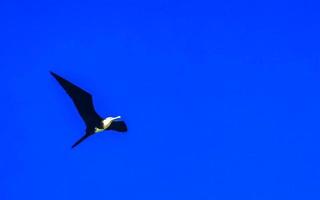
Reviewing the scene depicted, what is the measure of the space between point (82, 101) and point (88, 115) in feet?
3.67

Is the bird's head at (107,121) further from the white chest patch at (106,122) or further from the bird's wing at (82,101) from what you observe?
the bird's wing at (82,101)

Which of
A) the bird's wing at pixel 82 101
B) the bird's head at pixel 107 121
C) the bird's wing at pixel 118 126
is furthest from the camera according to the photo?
the bird's wing at pixel 118 126

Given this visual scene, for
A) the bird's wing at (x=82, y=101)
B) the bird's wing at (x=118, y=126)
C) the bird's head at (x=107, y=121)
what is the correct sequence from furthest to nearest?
the bird's wing at (x=118, y=126), the bird's head at (x=107, y=121), the bird's wing at (x=82, y=101)

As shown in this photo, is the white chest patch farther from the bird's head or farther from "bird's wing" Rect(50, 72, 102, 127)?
"bird's wing" Rect(50, 72, 102, 127)

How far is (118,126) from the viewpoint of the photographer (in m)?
37.8

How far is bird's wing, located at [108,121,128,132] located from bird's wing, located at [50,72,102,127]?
3.50ft

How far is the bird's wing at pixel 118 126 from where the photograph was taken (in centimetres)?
3747

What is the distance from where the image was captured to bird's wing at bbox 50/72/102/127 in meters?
33.8

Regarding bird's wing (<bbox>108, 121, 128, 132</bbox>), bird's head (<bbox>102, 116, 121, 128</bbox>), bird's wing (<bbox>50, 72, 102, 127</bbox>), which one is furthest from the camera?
bird's wing (<bbox>108, 121, 128, 132</bbox>)

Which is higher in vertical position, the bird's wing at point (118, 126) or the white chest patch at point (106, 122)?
the bird's wing at point (118, 126)

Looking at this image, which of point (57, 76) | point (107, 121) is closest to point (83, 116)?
point (107, 121)

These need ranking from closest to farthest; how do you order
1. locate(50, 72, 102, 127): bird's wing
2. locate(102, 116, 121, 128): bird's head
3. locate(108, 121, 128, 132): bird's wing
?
locate(50, 72, 102, 127): bird's wing, locate(102, 116, 121, 128): bird's head, locate(108, 121, 128, 132): bird's wing

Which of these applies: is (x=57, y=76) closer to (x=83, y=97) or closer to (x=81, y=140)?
(x=83, y=97)

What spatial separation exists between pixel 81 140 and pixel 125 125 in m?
2.53
